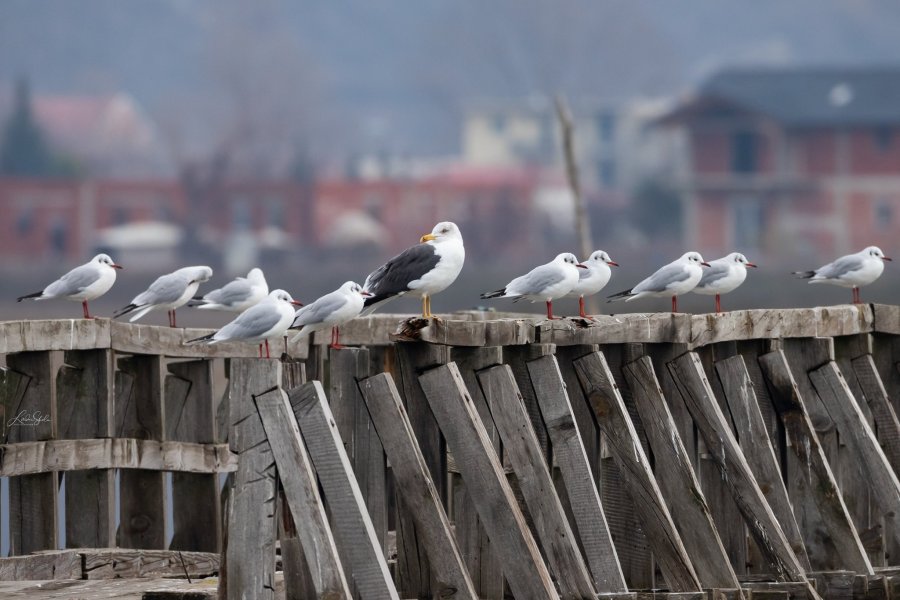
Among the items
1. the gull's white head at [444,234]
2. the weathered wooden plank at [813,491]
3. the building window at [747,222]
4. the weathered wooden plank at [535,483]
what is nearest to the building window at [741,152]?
the building window at [747,222]

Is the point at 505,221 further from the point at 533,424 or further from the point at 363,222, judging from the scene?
the point at 533,424

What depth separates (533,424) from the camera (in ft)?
35.5

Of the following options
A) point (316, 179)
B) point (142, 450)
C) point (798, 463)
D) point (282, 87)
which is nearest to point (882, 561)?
point (798, 463)

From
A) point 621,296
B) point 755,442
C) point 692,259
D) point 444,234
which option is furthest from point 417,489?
point 692,259

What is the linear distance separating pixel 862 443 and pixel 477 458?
366 cm

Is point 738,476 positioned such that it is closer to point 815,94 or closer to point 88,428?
point 88,428

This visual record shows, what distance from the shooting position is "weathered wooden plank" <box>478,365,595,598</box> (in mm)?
9789

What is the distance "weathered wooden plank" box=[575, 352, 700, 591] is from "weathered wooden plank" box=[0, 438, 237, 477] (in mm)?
3020

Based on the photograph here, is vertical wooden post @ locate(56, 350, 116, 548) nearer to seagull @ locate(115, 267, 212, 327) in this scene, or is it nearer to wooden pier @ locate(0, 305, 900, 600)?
wooden pier @ locate(0, 305, 900, 600)

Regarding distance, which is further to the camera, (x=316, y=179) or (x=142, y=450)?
(x=316, y=179)

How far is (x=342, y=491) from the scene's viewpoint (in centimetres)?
875

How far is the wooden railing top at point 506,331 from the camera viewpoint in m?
10.0

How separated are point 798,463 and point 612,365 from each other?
5.99 ft

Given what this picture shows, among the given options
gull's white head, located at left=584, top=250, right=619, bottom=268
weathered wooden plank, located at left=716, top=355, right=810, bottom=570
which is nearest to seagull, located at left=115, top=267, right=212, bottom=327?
gull's white head, located at left=584, top=250, right=619, bottom=268
